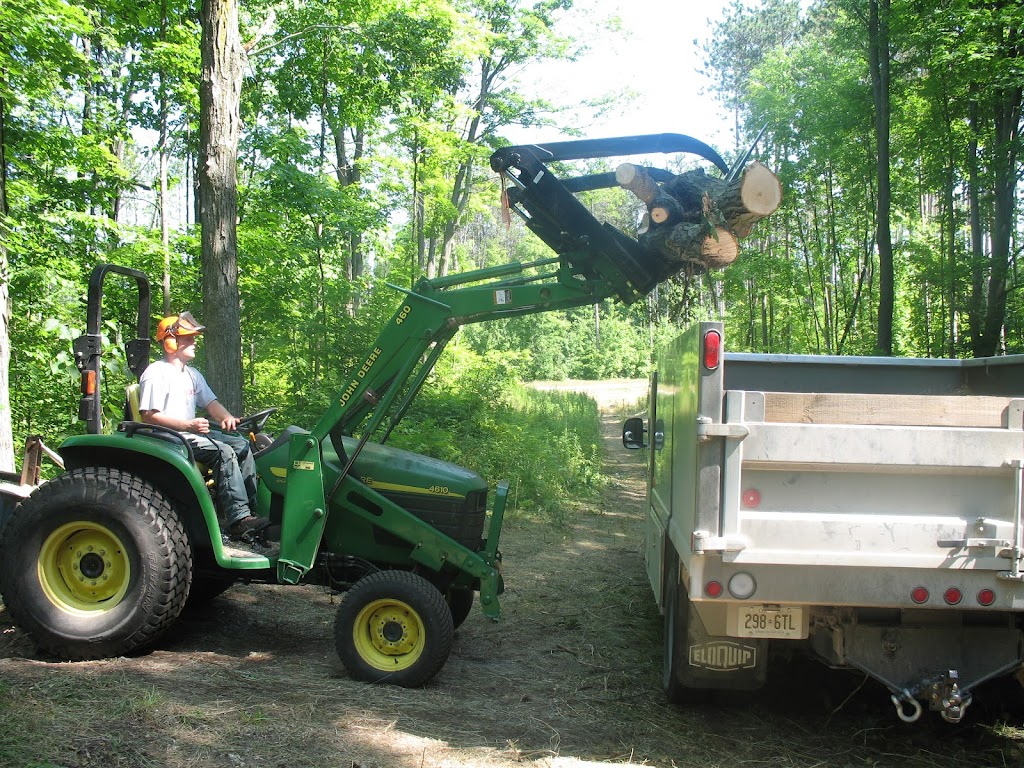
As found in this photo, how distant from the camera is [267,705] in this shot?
427 centimetres

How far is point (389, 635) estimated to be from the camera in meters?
4.97

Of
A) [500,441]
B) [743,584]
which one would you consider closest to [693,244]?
[743,584]

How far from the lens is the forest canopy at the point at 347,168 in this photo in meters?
9.95

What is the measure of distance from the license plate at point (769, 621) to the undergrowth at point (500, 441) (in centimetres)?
692

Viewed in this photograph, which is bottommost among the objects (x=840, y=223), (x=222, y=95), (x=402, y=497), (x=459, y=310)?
(x=402, y=497)

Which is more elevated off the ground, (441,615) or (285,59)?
(285,59)

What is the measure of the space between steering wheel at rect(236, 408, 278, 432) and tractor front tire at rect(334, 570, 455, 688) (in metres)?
1.23

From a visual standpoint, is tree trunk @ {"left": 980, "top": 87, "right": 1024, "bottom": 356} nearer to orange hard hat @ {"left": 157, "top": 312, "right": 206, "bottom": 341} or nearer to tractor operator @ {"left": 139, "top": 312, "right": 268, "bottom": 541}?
tractor operator @ {"left": 139, "top": 312, "right": 268, "bottom": 541}

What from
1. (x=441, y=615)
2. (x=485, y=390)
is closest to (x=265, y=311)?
(x=485, y=390)

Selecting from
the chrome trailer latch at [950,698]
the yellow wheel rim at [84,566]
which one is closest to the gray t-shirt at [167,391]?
the yellow wheel rim at [84,566]

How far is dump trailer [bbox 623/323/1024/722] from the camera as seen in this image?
3637mm

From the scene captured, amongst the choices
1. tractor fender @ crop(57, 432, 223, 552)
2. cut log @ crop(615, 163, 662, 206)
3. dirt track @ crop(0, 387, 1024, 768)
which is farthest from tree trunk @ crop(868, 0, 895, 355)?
tractor fender @ crop(57, 432, 223, 552)

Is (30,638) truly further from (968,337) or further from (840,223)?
(840,223)

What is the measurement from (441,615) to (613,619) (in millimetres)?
2272
